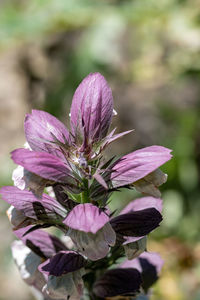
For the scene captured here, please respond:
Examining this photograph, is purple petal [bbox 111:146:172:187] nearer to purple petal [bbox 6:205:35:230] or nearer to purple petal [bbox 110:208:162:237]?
purple petal [bbox 110:208:162:237]

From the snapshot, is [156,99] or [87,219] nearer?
[87,219]

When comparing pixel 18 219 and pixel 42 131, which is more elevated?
pixel 42 131

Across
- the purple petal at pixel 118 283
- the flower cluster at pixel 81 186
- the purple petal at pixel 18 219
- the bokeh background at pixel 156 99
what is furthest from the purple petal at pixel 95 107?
the bokeh background at pixel 156 99

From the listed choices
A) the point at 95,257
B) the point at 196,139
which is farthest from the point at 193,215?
the point at 95,257

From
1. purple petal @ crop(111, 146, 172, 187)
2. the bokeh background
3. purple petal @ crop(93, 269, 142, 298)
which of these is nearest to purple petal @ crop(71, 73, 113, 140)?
purple petal @ crop(111, 146, 172, 187)

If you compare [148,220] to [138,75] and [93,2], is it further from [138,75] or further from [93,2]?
[138,75]

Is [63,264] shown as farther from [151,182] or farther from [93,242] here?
[151,182]

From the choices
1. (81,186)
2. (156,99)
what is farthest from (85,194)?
(156,99)

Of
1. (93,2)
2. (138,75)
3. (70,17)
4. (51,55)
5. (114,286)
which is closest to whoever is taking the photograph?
(114,286)
